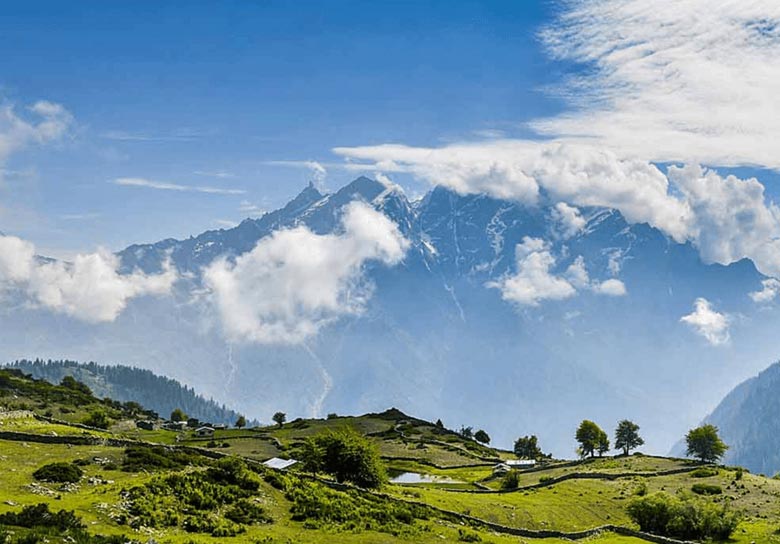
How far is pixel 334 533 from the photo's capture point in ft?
152

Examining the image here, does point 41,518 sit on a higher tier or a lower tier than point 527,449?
lower

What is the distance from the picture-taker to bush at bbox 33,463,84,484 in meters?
48.0

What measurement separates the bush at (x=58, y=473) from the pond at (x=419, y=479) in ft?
189

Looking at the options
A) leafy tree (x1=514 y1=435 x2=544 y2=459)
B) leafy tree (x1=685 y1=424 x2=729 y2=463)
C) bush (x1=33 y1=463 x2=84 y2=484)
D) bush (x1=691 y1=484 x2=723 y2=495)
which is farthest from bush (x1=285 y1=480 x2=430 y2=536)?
leafy tree (x1=514 y1=435 x2=544 y2=459)

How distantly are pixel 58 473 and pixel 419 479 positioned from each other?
65.1 m

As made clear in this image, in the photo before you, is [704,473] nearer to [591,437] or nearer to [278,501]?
[591,437]

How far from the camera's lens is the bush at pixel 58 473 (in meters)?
48.0

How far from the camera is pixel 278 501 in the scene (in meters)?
51.2

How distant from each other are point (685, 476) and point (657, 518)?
135ft

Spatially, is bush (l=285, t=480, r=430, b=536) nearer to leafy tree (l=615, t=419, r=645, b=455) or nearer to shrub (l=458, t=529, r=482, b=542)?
shrub (l=458, t=529, r=482, b=542)

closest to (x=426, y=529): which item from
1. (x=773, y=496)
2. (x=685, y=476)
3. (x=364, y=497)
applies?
(x=364, y=497)

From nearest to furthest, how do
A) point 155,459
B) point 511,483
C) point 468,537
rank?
point 468,537, point 155,459, point 511,483

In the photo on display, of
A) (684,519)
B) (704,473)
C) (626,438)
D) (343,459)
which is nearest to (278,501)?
(343,459)

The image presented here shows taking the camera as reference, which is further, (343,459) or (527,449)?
(527,449)
